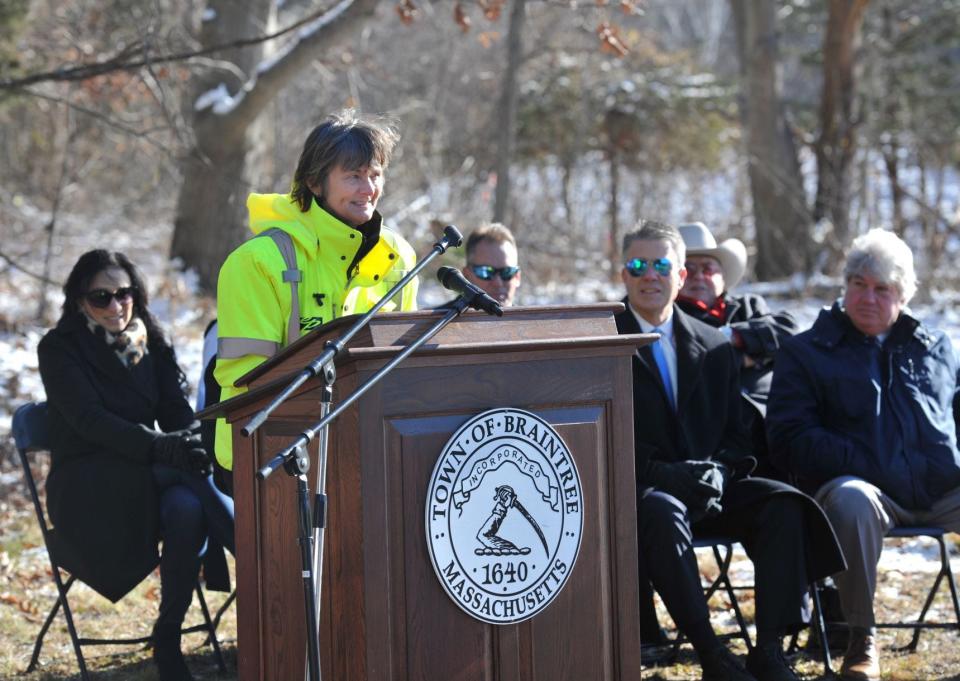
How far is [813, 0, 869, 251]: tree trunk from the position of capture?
43.5ft

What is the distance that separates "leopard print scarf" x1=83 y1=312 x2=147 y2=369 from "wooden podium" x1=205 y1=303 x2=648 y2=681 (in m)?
1.85

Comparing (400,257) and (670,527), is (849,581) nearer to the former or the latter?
(670,527)

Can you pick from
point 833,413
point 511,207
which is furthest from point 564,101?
point 833,413

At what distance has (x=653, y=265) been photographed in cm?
493

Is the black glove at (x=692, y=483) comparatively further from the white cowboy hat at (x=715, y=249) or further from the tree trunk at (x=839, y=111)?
the tree trunk at (x=839, y=111)

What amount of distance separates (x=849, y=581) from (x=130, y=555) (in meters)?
2.71

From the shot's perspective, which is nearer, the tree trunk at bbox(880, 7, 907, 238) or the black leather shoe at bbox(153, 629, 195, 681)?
the black leather shoe at bbox(153, 629, 195, 681)

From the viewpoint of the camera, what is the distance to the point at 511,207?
14711 mm

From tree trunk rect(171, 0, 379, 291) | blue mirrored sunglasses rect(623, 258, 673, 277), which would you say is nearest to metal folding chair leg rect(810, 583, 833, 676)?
blue mirrored sunglasses rect(623, 258, 673, 277)

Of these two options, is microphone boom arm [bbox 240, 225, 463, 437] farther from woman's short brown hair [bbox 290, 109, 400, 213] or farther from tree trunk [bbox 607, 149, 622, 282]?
tree trunk [bbox 607, 149, 622, 282]

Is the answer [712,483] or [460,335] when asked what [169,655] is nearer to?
[712,483]

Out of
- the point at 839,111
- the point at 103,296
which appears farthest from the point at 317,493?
the point at 839,111

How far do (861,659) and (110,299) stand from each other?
3.17m

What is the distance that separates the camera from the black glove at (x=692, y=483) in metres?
4.53
